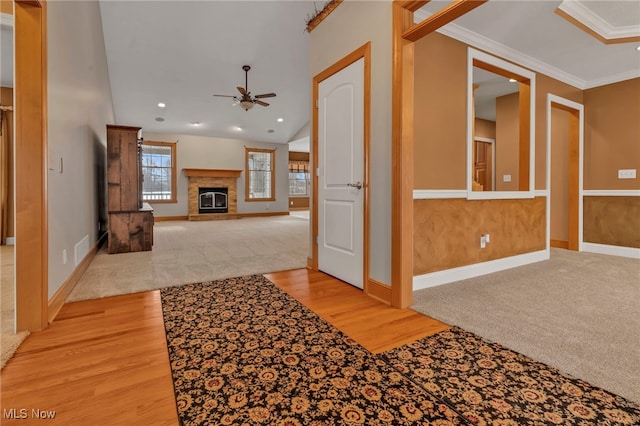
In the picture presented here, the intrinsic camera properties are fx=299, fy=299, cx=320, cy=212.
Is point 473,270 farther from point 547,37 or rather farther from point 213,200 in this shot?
point 213,200

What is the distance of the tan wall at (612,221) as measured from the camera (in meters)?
4.03

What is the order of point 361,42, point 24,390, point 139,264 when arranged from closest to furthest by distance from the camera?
point 24,390 < point 361,42 < point 139,264

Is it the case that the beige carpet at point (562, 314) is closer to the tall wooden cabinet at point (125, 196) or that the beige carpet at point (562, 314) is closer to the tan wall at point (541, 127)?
the tan wall at point (541, 127)

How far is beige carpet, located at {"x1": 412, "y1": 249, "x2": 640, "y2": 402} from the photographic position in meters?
1.49

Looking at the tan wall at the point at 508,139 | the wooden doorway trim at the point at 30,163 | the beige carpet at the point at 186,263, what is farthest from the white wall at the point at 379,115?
the tan wall at the point at 508,139

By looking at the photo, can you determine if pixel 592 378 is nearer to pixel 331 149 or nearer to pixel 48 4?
pixel 331 149

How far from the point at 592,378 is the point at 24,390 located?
2501mm

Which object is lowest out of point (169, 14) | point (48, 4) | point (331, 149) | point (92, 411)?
point (92, 411)

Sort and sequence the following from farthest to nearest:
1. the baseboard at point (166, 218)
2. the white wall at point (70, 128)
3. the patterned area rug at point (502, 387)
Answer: the baseboard at point (166, 218) < the white wall at point (70, 128) < the patterned area rug at point (502, 387)

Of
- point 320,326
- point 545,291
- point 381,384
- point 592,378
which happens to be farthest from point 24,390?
point 545,291

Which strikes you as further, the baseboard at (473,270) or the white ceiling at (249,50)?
the white ceiling at (249,50)

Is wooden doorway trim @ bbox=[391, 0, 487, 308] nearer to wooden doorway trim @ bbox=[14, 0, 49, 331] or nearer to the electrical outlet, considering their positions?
wooden doorway trim @ bbox=[14, 0, 49, 331]

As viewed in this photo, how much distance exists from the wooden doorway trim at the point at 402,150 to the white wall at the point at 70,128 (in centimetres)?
235

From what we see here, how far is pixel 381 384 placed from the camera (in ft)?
4.29
